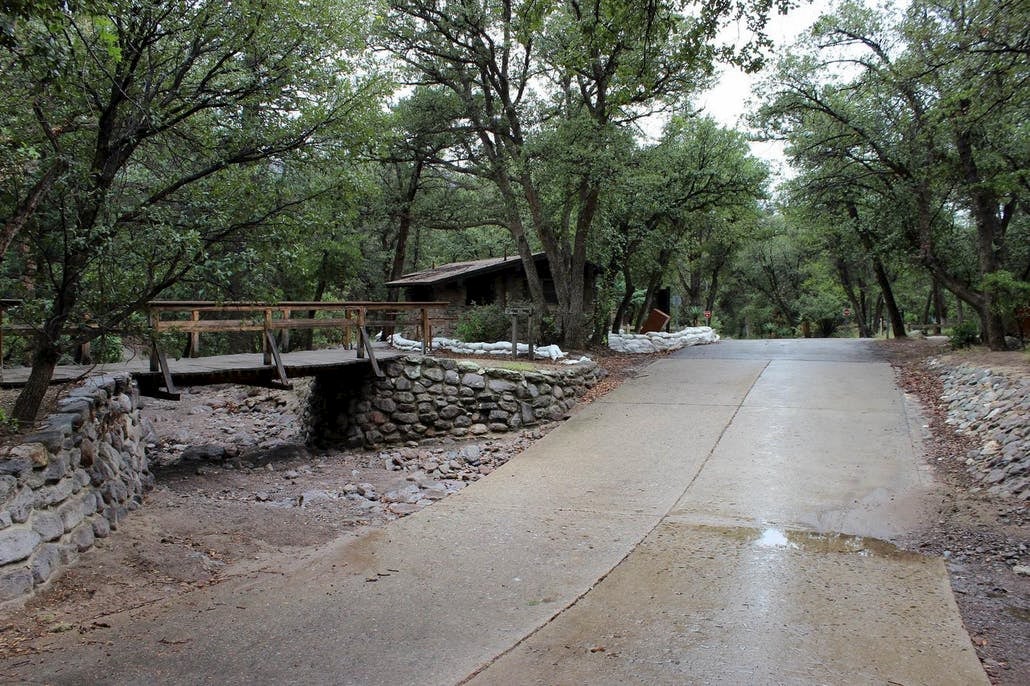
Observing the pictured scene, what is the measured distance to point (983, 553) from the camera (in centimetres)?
574

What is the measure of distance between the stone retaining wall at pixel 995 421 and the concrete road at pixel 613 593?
760 mm

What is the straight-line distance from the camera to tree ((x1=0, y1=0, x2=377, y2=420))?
19.9 feet

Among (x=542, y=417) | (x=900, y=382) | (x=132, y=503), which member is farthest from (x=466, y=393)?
(x=900, y=382)

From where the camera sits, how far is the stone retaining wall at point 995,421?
7320 millimetres

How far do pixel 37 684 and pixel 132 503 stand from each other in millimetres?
3846

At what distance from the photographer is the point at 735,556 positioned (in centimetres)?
579

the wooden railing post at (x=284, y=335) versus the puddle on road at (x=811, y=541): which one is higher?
the wooden railing post at (x=284, y=335)

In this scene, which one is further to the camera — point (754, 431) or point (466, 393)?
point (466, 393)

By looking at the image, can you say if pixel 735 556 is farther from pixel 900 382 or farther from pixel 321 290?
pixel 321 290

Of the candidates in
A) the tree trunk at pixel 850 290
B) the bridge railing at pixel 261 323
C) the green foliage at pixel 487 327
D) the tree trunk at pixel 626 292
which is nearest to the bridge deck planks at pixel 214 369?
the bridge railing at pixel 261 323

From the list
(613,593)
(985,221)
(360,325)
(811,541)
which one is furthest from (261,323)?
(985,221)

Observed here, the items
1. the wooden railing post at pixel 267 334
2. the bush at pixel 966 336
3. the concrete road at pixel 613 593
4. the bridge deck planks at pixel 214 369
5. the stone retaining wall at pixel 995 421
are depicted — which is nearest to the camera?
the concrete road at pixel 613 593

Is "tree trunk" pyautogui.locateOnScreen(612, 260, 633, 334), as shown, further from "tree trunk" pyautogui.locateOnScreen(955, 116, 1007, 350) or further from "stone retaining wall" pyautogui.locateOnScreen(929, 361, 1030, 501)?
"stone retaining wall" pyautogui.locateOnScreen(929, 361, 1030, 501)

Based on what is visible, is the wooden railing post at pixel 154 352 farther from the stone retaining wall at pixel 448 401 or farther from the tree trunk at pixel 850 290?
the tree trunk at pixel 850 290
